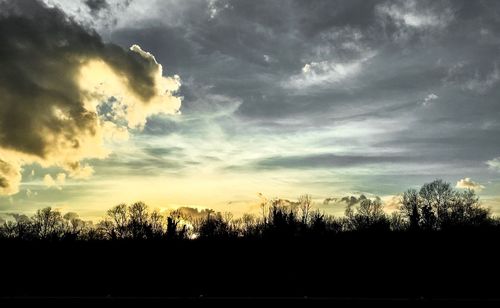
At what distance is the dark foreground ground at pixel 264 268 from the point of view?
2586cm

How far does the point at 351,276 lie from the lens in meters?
32.5

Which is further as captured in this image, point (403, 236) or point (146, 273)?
point (403, 236)

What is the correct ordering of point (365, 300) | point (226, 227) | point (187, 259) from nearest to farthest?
1. point (365, 300)
2. point (187, 259)
3. point (226, 227)

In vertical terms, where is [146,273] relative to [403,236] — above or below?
below

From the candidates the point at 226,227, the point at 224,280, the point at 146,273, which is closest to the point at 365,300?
the point at 224,280

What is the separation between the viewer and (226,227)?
100 metres

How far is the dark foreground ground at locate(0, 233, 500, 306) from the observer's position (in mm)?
25859

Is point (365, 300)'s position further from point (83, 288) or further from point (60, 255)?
point (60, 255)

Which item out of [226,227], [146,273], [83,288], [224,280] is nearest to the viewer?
[83,288]

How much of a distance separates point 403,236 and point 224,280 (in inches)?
840

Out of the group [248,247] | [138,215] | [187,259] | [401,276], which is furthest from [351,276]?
[138,215]

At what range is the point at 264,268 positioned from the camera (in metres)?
36.3

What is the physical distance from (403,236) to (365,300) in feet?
106

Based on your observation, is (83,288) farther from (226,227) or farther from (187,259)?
(226,227)
